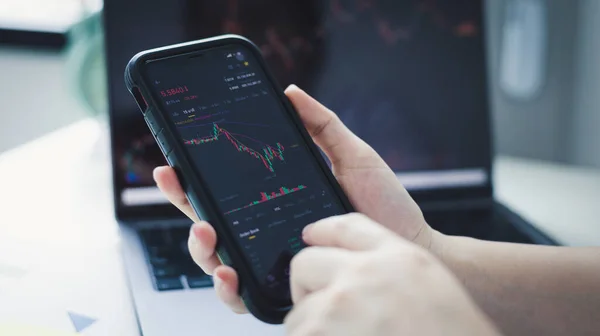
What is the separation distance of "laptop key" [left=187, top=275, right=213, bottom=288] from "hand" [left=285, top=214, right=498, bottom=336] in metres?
0.21

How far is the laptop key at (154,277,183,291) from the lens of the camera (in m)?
0.57

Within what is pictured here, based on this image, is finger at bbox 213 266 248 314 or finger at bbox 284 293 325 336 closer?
finger at bbox 284 293 325 336

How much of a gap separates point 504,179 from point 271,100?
0.49 m

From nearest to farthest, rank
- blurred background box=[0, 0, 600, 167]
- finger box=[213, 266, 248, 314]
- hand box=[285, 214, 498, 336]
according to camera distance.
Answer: hand box=[285, 214, 498, 336] < finger box=[213, 266, 248, 314] < blurred background box=[0, 0, 600, 167]

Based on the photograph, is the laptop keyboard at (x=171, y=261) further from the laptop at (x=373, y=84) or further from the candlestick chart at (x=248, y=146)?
the candlestick chart at (x=248, y=146)

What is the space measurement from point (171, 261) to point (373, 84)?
13.4 inches

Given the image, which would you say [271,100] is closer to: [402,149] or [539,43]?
[402,149]

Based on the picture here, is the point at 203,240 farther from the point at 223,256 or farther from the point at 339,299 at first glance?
the point at 339,299

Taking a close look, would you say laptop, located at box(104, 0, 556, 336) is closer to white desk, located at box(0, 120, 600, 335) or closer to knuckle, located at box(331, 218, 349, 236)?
white desk, located at box(0, 120, 600, 335)

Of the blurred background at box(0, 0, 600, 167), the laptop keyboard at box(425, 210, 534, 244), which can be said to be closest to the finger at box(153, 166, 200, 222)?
the laptop keyboard at box(425, 210, 534, 244)

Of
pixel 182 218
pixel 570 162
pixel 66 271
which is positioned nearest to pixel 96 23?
pixel 182 218

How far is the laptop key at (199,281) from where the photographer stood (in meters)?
0.58

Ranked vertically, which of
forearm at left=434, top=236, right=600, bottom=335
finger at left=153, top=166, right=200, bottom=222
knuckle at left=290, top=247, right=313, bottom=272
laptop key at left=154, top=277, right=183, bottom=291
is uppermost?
finger at left=153, top=166, right=200, bottom=222

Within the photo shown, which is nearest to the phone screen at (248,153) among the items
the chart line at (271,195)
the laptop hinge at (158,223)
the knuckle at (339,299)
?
the chart line at (271,195)
